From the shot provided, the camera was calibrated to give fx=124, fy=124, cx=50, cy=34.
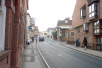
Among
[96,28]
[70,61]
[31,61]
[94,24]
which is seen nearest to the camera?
[31,61]

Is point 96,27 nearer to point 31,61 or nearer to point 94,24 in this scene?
point 94,24

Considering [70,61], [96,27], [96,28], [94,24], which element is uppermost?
[94,24]

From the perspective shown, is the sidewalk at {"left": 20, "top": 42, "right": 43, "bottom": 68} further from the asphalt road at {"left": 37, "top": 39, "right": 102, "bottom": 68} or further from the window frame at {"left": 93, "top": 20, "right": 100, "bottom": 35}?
the window frame at {"left": 93, "top": 20, "right": 100, "bottom": 35}

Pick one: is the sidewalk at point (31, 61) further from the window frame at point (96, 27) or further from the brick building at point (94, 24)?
Answer: the window frame at point (96, 27)

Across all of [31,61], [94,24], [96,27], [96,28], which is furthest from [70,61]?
[94,24]

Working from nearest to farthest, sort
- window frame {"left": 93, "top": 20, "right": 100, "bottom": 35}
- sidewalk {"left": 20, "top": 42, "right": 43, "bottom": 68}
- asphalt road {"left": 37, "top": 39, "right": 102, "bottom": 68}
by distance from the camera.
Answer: sidewalk {"left": 20, "top": 42, "right": 43, "bottom": 68}
asphalt road {"left": 37, "top": 39, "right": 102, "bottom": 68}
window frame {"left": 93, "top": 20, "right": 100, "bottom": 35}

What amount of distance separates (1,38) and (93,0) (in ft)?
57.0

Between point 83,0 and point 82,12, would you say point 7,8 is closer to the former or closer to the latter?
point 82,12

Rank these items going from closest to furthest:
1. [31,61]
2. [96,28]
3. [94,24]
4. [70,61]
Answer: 1. [31,61]
2. [70,61]
3. [96,28]
4. [94,24]

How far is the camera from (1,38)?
4.91 metres

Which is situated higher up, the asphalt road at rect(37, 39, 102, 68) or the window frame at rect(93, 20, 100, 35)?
the window frame at rect(93, 20, 100, 35)

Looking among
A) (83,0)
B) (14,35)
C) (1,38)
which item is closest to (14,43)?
(14,35)

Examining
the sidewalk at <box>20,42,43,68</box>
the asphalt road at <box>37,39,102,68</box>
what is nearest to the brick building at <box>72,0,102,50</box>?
the asphalt road at <box>37,39,102,68</box>

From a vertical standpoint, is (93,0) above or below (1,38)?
above
